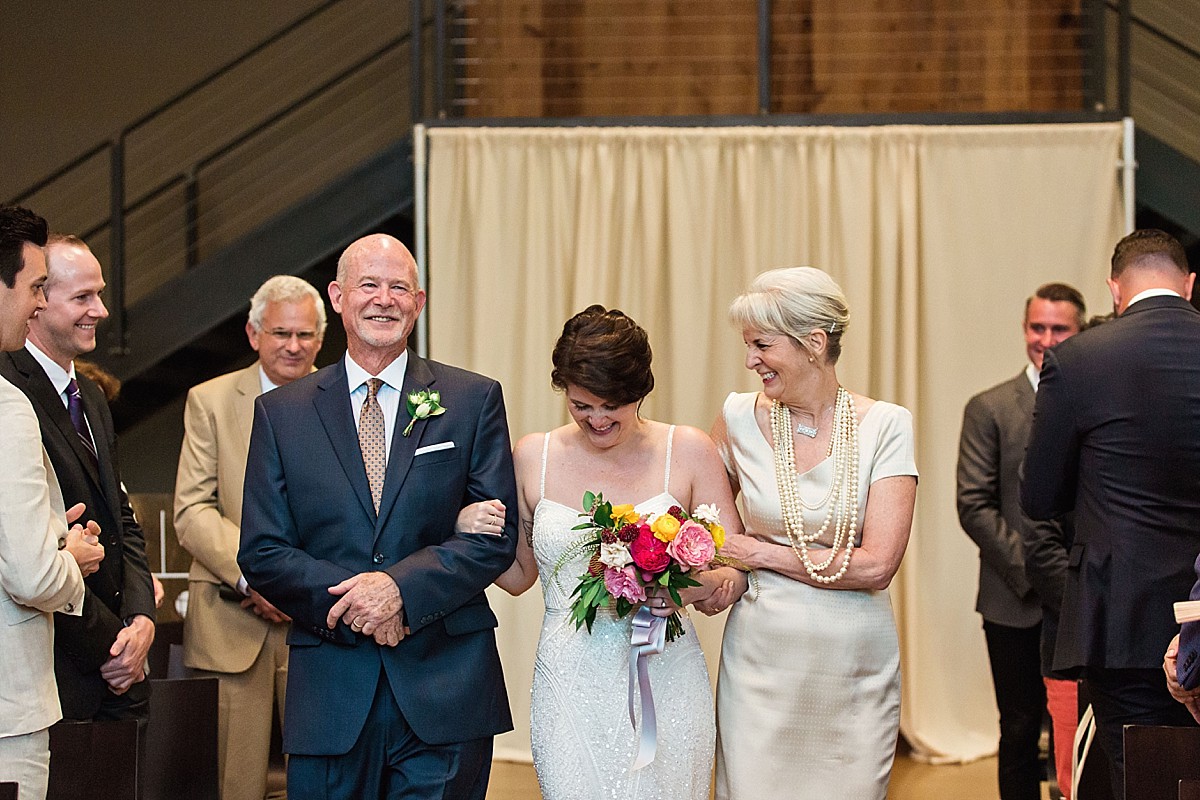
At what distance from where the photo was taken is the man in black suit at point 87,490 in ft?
12.3

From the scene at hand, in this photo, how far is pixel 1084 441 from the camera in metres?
4.01

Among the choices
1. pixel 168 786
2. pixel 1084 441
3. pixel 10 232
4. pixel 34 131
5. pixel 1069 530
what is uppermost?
pixel 34 131

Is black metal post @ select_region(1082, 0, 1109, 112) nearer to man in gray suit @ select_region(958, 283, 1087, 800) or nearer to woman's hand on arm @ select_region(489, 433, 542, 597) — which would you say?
man in gray suit @ select_region(958, 283, 1087, 800)

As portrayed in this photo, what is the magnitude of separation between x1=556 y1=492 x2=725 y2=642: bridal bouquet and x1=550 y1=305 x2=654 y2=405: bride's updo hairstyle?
0.28 m

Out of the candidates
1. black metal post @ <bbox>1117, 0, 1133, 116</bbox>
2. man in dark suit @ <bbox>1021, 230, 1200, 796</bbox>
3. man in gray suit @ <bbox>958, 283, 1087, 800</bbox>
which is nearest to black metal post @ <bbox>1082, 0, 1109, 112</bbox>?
black metal post @ <bbox>1117, 0, 1133, 116</bbox>

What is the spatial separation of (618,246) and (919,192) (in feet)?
5.23

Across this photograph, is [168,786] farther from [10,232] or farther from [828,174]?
[828,174]

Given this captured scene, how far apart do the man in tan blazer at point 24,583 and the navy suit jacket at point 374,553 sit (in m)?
0.51

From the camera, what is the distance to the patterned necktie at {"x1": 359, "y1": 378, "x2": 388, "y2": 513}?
3527 mm

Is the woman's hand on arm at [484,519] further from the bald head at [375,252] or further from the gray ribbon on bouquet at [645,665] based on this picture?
the bald head at [375,252]

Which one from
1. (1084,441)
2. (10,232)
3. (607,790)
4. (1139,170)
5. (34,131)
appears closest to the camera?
(10,232)

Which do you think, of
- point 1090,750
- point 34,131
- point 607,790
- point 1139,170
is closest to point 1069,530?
point 1090,750

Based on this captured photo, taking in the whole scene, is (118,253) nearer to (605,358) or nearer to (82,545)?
(82,545)

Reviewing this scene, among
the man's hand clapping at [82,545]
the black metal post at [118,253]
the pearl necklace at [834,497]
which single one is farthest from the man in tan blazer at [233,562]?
the black metal post at [118,253]
